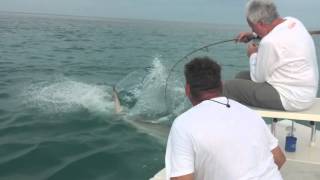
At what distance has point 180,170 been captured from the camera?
2842 mm

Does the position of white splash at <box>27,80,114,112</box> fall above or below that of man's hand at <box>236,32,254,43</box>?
below

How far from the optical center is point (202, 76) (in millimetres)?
2936

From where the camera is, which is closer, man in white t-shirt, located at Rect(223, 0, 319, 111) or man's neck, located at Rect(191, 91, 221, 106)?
man's neck, located at Rect(191, 91, 221, 106)

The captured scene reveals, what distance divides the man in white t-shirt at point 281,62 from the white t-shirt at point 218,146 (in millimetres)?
1776

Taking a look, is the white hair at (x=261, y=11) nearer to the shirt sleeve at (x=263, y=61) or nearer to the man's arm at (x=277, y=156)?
the shirt sleeve at (x=263, y=61)

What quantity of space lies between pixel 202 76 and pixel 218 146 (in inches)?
17.3

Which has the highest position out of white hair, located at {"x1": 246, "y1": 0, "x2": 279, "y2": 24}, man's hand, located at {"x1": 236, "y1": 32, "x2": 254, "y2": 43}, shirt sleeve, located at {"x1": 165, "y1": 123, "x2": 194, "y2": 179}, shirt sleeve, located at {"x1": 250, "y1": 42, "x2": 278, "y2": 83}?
white hair, located at {"x1": 246, "y1": 0, "x2": 279, "y2": 24}

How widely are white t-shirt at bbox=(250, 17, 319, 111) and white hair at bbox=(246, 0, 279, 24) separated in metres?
0.12

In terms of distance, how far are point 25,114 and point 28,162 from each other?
111 inches

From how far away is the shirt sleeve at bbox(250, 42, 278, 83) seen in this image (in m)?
4.55

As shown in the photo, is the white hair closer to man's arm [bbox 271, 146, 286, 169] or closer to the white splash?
man's arm [bbox 271, 146, 286, 169]

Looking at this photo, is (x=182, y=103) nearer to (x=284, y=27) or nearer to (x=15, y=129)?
(x=15, y=129)

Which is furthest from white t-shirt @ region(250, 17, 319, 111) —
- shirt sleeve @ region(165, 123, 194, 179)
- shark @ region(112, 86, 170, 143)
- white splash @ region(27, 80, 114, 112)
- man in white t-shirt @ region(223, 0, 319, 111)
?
white splash @ region(27, 80, 114, 112)

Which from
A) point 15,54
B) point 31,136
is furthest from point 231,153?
point 15,54
